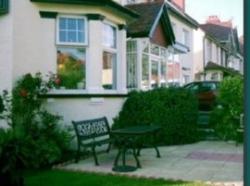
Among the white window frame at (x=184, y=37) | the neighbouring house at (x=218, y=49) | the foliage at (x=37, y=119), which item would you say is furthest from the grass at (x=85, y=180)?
the neighbouring house at (x=218, y=49)

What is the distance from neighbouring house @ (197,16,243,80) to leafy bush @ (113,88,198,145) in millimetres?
18803

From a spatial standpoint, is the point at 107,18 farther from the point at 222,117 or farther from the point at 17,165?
the point at 17,165

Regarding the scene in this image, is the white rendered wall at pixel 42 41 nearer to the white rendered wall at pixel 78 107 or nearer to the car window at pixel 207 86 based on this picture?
the white rendered wall at pixel 78 107

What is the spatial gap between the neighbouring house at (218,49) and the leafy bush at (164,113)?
18.8 m

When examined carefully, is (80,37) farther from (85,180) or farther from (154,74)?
(154,74)

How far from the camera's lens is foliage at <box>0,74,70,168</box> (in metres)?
9.24

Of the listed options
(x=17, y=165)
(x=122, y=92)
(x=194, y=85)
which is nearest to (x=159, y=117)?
(x=122, y=92)

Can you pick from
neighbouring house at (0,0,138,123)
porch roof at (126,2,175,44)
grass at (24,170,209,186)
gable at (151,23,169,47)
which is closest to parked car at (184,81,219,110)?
gable at (151,23,169,47)

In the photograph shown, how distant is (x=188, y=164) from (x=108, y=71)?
441cm

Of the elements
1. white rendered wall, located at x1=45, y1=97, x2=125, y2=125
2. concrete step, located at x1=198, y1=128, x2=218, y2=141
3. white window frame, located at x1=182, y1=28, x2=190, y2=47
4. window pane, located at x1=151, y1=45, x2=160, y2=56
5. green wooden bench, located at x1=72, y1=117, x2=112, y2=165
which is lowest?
concrete step, located at x1=198, y1=128, x2=218, y2=141

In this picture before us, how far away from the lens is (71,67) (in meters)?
11.8

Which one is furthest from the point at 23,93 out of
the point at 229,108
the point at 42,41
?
the point at 229,108

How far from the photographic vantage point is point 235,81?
1329 cm

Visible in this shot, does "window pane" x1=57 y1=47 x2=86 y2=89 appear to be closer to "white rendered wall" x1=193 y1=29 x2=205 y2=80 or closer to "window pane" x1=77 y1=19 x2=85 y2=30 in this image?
"window pane" x1=77 y1=19 x2=85 y2=30
